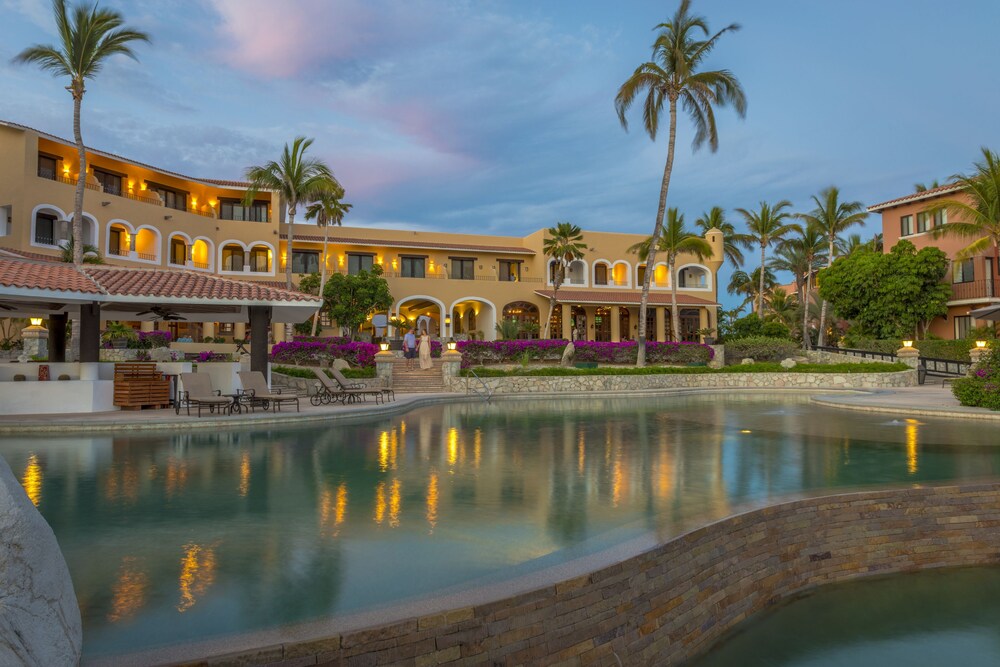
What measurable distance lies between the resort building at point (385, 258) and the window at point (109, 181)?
6 cm

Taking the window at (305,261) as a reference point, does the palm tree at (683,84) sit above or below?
above

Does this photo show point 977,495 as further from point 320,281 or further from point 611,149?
point 611,149

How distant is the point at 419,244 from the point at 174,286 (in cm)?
2409

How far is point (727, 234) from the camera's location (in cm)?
4631

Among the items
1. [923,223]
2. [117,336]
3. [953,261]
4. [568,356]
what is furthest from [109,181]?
[953,261]

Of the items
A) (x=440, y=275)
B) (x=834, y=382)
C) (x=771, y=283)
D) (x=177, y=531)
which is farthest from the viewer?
(x=771, y=283)

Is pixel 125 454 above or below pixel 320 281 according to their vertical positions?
below

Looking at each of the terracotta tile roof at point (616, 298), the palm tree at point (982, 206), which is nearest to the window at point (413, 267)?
the terracotta tile roof at point (616, 298)

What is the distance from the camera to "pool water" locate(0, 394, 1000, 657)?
14.0 ft

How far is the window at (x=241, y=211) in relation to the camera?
135 ft

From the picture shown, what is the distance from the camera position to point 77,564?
15.9 ft

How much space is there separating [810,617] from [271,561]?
476 cm

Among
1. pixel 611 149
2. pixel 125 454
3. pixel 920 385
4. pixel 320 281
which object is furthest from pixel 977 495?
pixel 611 149

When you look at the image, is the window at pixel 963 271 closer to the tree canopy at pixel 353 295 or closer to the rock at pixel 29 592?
the tree canopy at pixel 353 295
